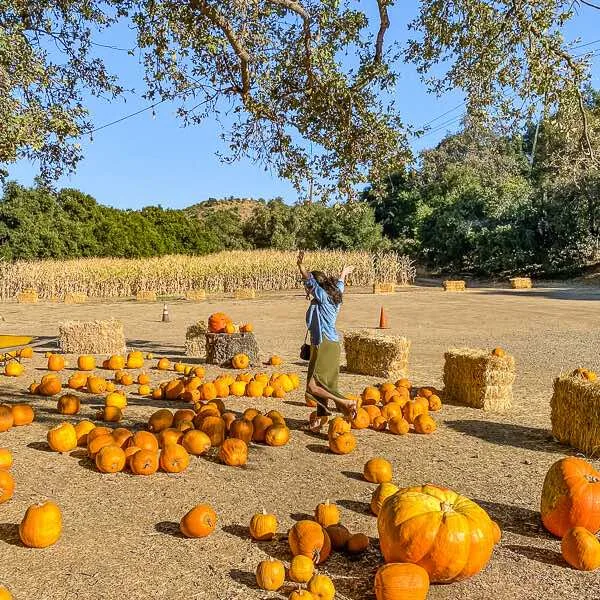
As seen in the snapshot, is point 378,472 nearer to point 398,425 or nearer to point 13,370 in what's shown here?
point 398,425

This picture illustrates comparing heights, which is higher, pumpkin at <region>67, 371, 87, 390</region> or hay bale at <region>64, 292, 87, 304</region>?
hay bale at <region>64, 292, 87, 304</region>

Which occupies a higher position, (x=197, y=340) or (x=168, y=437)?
(x=197, y=340)

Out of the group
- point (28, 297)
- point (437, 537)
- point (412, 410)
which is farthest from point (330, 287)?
point (28, 297)

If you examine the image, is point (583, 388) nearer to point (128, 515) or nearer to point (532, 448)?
point (532, 448)

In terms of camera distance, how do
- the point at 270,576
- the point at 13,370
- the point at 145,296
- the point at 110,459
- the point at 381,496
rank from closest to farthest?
1. the point at 270,576
2. the point at 381,496
3. the point at 110,459
4. the point at 13,370
5. the point at 145,296

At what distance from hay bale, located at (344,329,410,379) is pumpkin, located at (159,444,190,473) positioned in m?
5.40

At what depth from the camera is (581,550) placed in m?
3.99

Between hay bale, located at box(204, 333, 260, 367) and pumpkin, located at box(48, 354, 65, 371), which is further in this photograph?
hay bale, located at box(204, 333, 260, 367)

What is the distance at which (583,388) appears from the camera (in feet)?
21.3

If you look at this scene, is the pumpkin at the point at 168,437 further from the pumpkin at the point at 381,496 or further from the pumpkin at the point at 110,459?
the pumpkin at the point at 381,496

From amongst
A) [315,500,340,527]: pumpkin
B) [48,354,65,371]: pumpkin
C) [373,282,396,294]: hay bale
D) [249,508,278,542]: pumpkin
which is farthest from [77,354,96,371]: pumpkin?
[373,282,396,294]: hay bale

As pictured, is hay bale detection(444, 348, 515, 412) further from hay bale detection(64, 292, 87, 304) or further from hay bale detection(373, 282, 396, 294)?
hay bale detection(373, 282, 396, 294)

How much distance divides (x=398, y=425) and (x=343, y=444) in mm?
1056

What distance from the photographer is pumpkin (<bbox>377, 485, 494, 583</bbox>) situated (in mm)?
3703
